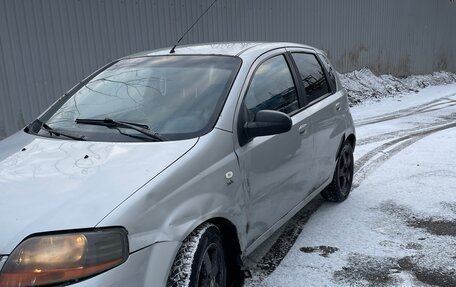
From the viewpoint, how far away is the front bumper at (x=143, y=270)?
2016 millimetres

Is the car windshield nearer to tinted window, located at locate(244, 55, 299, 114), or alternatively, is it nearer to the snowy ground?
tinted window, located at locate(244, 55, 299, 114)

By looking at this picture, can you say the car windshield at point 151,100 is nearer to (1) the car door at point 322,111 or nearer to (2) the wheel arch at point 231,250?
(2) the wheel arch at point 231,250

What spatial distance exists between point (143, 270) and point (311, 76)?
9.36 ft

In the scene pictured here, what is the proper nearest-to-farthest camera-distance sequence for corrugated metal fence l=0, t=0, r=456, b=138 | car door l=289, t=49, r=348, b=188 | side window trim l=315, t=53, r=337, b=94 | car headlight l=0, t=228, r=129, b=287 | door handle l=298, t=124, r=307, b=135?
car headlight l=0, t=228, r=129, b=287, door handle l=298, t=124, r=307, b=135, car door l=289, t=49, r=348, b=188, side window trim l=315, t=53, r=337, b=94, corrugated metal fence l=0, t=0, r=456, b=138

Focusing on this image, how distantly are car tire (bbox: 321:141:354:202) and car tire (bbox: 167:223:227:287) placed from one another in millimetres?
2338

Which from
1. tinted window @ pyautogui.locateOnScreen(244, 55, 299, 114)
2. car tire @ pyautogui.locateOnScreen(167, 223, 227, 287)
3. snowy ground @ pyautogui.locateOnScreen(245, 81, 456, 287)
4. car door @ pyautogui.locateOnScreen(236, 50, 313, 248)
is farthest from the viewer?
snowy ground @ pyautogui.locateOnScreen(245, 81, 456, 287)

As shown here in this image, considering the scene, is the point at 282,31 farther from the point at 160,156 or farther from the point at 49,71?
the point at 160,156

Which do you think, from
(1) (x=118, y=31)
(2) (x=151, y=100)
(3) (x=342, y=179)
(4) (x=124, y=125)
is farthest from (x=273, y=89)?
(1) (x=118, y=31)

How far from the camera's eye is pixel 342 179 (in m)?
5.12

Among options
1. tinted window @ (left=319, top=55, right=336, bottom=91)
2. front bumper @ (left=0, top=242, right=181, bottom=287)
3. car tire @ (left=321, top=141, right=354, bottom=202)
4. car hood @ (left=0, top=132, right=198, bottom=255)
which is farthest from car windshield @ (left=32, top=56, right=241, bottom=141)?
car tire @ (left=321, top=141, right=354, bottom=202)

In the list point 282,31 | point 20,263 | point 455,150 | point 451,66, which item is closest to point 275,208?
point 20,263

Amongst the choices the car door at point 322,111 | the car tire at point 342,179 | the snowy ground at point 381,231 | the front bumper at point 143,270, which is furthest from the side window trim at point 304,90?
the front bumper at point 143,270

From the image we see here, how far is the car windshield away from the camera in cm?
293

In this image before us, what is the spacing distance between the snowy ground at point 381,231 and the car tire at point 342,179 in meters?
0.10
